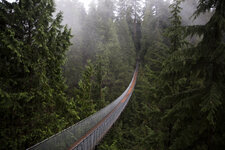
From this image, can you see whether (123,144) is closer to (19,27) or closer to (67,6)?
(19,27)

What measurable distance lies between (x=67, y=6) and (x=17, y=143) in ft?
136

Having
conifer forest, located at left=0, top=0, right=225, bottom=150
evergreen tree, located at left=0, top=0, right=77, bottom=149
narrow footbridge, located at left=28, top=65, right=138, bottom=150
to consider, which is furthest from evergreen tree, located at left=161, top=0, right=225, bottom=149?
evergreen tree, located at left=0, top=0, right=77, bottom=149

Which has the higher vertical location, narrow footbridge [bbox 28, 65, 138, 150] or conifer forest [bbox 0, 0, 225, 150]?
conifer forest [bbox 0, 0, 225, 150]

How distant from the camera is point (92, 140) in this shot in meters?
7.57

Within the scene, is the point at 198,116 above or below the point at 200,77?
below

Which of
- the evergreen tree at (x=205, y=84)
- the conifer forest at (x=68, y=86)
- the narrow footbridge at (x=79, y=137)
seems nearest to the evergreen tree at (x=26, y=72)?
the conifer forest at (x=68, y=86)

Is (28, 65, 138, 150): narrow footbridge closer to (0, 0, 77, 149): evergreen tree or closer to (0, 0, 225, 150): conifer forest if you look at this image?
(0, 0, 225, 150): conifer forest

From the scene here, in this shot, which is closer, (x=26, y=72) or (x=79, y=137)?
(x=26, y=72)

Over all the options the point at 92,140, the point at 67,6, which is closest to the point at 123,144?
the point at 92,140

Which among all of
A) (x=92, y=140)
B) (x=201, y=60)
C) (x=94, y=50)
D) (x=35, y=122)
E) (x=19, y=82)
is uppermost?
(x=94, y=50)

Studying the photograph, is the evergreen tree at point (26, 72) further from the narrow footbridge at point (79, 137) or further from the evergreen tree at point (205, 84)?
the evergreen tree at point (205, 84)

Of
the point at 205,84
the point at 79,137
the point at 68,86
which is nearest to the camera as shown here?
the point at 205,84

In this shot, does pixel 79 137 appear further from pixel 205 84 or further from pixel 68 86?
pixel 205 84

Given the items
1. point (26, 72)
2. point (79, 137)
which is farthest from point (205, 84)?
point (26, 72)
